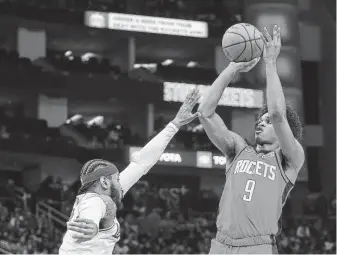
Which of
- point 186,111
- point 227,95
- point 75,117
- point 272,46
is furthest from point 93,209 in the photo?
point 75,117

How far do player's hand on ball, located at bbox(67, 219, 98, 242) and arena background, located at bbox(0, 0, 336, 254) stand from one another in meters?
16.5

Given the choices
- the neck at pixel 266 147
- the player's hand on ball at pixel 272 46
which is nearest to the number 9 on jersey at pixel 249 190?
the neck at pixel 266 147

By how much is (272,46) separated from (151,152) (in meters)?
1.35

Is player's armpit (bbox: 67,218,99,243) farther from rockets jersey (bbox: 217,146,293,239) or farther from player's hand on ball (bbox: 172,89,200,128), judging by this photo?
player's hand on ball (bbox: 172,89,200,128)

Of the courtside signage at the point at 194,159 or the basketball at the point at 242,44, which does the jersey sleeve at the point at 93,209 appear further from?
the courtside signage at the point at 194,159

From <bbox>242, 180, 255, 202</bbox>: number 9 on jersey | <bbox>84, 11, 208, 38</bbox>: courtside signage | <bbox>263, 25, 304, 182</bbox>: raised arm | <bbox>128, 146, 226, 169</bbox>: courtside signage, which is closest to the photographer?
<bbox>263, 25, 304, 182</bbox>: raised arm

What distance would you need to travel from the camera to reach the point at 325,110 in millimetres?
35625

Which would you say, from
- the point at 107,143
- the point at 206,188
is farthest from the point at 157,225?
the point at 206,188

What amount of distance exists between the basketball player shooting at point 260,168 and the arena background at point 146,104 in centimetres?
1559

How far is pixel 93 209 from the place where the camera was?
499 cm

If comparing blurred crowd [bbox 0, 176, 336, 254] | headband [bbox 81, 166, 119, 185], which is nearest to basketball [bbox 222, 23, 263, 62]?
headband [bbox 81, 166, 119, 185]

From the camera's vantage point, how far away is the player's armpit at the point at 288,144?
5.61 meters

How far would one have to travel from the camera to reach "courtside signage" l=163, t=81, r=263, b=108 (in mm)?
29203

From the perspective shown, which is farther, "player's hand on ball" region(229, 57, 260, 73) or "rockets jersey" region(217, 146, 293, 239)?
"player's hand on ball" region(229, 57, 260, 73)
